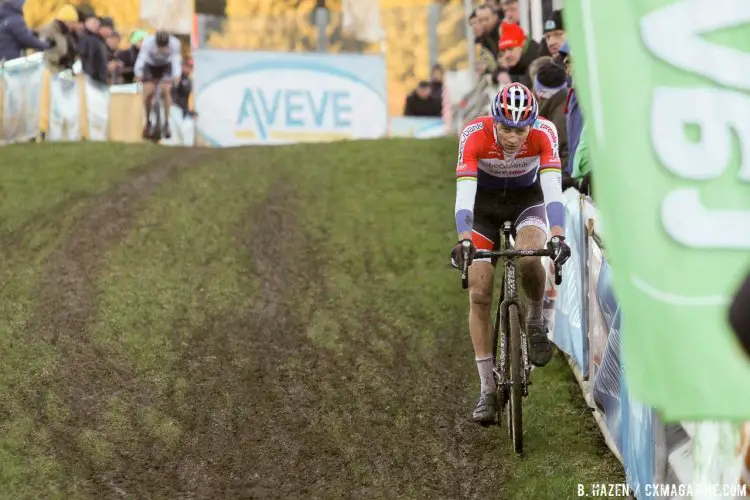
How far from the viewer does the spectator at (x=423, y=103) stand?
73.7 ft

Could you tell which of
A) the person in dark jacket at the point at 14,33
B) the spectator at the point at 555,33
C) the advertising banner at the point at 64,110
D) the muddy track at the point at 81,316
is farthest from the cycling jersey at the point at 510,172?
the advertising banner at the point at 64,110

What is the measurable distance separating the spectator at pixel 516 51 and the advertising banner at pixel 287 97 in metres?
8.87

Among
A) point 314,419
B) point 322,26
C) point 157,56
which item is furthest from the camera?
point 322,26

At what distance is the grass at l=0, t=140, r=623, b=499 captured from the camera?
6.45m

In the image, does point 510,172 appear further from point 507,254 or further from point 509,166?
point 507,254

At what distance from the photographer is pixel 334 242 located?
12.7 meters

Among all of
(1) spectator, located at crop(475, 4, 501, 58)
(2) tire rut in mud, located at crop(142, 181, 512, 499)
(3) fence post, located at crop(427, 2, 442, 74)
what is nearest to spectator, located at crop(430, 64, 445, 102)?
(3) fence post, located at crop(427, 2, 442, 74)

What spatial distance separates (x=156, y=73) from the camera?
18688 mm

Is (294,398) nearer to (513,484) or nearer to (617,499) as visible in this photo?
(513,484)

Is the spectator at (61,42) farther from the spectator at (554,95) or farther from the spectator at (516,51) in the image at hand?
the spectator at (554,95)

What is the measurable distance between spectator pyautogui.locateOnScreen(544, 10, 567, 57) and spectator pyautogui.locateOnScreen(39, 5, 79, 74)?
1192cm

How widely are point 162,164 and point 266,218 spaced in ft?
12.6

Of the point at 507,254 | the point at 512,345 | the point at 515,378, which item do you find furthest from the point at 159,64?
the point at 515,378

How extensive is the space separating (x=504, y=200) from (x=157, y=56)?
12652 mm
